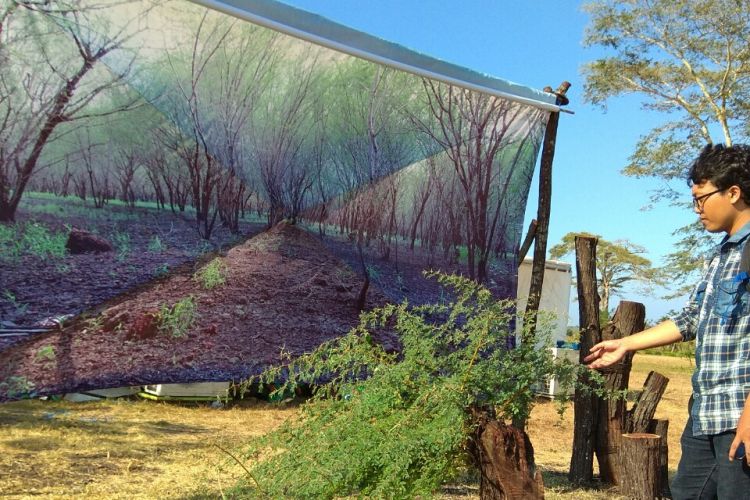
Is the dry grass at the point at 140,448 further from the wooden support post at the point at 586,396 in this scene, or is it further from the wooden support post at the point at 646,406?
the wooden support post at the point at 646,406

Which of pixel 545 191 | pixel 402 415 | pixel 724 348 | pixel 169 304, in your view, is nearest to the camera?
pixel 724 348

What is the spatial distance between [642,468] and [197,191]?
263cm

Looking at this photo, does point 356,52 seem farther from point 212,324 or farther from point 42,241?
point 42,241

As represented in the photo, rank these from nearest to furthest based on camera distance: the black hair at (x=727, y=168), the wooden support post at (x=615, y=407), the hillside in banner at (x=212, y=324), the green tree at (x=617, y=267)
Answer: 1. the black hair at (x=727, y=168)
2. the hillside in banner at (x=212, y=324)
3. the wooden support post at (x=615, y=407)
4. the green tree at (x=617, y=267)

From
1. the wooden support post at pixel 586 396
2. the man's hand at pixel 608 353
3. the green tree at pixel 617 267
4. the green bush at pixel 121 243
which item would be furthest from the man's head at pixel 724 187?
the green tree at pixel 617 267

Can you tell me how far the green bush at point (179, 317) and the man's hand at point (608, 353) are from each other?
1631 mm

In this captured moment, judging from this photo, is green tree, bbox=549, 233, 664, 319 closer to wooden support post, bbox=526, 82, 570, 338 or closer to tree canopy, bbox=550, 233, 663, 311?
tree canopy, bbox=550, 233, 663, 311

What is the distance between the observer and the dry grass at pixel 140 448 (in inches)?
139

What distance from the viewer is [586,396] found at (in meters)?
4.04

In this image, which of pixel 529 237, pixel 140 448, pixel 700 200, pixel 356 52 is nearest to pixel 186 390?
pixel 140 448

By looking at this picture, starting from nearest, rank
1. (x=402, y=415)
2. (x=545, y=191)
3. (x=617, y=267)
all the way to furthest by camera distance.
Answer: (x=402, y=415) → (x=545, y=191) → (x=617, y=267)

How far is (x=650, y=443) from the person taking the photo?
152 inches

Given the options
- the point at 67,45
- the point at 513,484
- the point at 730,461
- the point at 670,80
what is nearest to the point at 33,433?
the point at 67,45

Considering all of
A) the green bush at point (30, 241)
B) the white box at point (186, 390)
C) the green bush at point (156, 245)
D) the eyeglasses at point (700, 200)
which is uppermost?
the eyeglasses at point (700, 200)
